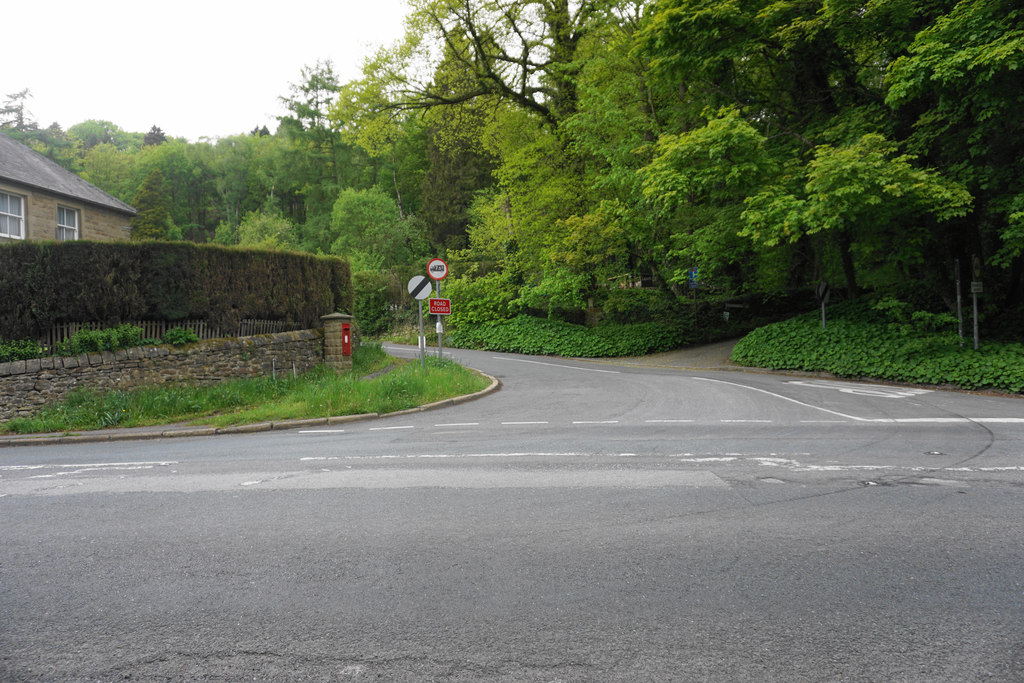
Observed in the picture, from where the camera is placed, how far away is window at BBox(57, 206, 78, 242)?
23481 mm

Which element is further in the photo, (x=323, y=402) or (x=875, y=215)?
(x=875, y=215)

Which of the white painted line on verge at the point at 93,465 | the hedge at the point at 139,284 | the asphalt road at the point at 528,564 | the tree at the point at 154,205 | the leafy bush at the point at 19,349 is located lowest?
the white painted line on verge at the point at 93,465

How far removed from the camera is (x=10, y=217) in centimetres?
2141

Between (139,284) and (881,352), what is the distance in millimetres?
19557

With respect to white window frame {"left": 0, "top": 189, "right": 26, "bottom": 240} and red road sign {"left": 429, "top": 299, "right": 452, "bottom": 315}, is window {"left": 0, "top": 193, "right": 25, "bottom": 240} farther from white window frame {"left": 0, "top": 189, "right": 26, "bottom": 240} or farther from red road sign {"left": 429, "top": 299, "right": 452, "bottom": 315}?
red road sign {"left": 429, "top": 299, "right": 452, "bottom": 315}

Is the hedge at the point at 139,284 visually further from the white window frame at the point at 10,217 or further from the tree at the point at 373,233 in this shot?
the tree at the point at 373,233

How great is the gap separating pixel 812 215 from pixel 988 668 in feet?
50.7

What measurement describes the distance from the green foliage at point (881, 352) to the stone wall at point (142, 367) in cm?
1564

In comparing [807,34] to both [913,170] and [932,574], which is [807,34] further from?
[932,574]

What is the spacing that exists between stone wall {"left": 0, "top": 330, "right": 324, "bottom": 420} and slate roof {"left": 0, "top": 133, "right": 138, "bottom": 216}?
11.3m

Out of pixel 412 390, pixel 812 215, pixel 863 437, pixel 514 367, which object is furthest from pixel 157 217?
pixel 863 437

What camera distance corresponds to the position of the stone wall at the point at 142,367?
1312 cm

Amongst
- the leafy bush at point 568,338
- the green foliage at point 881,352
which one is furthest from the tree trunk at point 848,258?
the leafy bush at point 568,338

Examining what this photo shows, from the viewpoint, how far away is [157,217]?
56.0m
